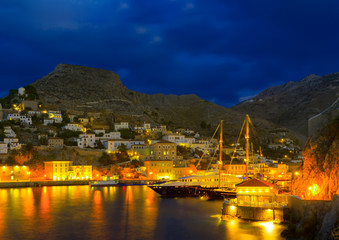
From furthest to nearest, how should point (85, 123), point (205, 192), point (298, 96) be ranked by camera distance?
point (298, 96)
point (85, 123)
point (205, 192)

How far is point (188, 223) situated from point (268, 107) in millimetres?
156968

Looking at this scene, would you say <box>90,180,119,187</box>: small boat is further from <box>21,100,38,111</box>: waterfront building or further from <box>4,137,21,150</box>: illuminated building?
<box>21,100,38,111</box>: waterfront building

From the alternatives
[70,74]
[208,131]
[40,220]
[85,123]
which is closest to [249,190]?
[40,220]

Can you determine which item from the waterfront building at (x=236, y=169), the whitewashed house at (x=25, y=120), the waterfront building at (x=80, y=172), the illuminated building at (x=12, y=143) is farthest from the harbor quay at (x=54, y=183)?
the whitewashed house at (x=25, y=120)

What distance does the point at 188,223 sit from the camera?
31906mm

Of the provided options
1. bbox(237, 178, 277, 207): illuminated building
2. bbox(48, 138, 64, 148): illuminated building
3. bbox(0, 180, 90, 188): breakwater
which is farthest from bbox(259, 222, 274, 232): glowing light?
bbox(48, 138, 64, 148): illuminated building

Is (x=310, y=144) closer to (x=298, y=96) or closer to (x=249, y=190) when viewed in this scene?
(x=249, y=190)

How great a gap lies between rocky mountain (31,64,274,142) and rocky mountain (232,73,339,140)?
53.9 feet

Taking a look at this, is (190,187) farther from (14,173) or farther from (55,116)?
(55,116)

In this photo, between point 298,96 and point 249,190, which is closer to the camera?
point 249,190

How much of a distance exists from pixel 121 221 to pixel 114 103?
105567mm

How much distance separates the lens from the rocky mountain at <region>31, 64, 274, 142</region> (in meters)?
121

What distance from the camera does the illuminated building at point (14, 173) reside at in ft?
233

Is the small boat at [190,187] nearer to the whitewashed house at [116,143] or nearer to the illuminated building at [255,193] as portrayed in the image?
the illuminated building at [255,193]
